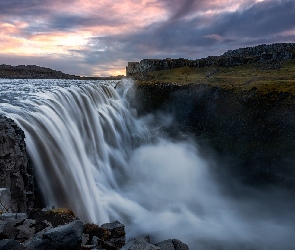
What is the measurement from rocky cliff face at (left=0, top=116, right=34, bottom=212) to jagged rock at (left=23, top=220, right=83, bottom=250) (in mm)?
5000

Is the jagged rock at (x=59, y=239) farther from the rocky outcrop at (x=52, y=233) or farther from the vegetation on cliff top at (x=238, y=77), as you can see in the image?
the vegetation on cliff top at (x=238, y=77)

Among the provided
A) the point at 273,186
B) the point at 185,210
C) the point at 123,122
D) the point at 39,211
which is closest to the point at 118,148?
the point at 123,122

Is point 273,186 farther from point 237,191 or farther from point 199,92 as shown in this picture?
point 199,92

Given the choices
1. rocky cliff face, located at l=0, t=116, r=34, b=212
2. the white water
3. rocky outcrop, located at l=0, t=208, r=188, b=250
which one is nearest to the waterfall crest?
the white water

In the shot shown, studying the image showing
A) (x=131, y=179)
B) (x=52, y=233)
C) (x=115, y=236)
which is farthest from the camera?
(x=131, y=179)

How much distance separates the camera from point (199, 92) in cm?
4597

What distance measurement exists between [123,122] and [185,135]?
895 centimetres

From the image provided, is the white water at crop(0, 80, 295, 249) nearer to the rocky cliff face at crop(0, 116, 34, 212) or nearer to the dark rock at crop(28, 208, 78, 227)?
the rocky cliff face at crop(0, 116, 34, 212)

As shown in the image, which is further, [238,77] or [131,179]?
[238,77]

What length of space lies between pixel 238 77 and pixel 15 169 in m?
50.8

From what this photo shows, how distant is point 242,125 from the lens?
3841 centimetres

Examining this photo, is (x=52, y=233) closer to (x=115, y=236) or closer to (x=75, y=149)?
(x=115, y=236)

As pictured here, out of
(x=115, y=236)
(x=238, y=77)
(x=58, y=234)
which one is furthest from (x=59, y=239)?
(x=238, y=77)

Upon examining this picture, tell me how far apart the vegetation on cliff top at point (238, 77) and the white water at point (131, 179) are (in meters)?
12.8
